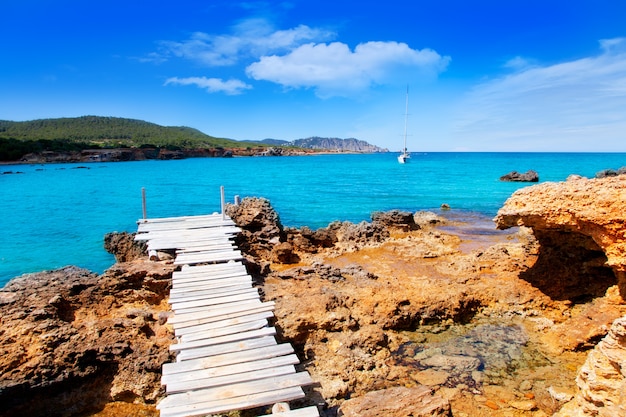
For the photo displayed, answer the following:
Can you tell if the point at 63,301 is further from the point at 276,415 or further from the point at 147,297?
the point at 276,415

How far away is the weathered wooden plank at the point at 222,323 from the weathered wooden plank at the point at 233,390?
70.1 inches

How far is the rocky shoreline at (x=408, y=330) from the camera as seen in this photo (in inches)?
251

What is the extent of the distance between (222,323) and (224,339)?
2.05ft

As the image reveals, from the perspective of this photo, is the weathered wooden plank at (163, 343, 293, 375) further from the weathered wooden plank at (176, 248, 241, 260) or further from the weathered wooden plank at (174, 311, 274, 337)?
the weathered wooden plank at (176, 248, 241, 260)

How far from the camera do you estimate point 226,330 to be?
24.5 feet

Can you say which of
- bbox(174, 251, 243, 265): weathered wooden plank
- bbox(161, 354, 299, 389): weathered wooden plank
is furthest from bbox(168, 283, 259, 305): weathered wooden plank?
bbox(161, 354, 299, 389): weathered wooden plank

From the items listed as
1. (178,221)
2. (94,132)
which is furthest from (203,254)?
(94,132)

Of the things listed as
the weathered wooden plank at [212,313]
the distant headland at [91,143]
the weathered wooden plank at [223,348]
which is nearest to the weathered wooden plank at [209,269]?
the weathered wooden plank at [212,313]

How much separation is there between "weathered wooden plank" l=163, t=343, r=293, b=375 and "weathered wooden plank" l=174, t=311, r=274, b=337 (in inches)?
38.1

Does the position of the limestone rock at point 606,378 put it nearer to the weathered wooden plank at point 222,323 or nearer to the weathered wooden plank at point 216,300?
the weathered wooden plank at point 222,323

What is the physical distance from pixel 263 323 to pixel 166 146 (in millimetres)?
154337

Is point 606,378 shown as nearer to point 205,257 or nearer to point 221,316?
point 221,316

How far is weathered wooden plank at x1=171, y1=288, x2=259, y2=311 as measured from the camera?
8438 mm

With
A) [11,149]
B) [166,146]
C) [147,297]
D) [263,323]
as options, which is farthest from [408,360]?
[166,146]
